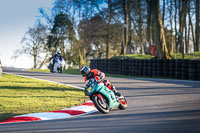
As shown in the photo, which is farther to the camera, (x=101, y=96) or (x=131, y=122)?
(x=101, y=96)

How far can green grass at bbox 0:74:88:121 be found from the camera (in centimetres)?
835

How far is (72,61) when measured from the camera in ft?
166

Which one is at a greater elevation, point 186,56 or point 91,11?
point 91,11

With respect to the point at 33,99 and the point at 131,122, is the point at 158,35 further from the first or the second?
the point at 131,122

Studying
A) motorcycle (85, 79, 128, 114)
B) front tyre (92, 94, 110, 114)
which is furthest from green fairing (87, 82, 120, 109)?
front tyre (92, 94, 110, 114)

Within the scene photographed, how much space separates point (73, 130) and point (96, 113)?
6.82ft

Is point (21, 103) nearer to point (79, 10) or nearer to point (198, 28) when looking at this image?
point (198, 28)

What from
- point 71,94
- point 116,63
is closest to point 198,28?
point 116,63

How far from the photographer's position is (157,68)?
21.0m

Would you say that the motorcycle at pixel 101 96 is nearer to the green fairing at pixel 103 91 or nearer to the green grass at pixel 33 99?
the green fairing at pixel 103 91

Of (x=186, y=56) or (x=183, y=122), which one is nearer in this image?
(x=183, y=122)

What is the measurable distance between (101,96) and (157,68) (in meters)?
13.9

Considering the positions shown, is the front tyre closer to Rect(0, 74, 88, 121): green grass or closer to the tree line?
Rect(0, 74, 88, 121): green grass

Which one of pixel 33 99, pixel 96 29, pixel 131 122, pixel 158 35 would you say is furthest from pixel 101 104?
pixel 96 29
